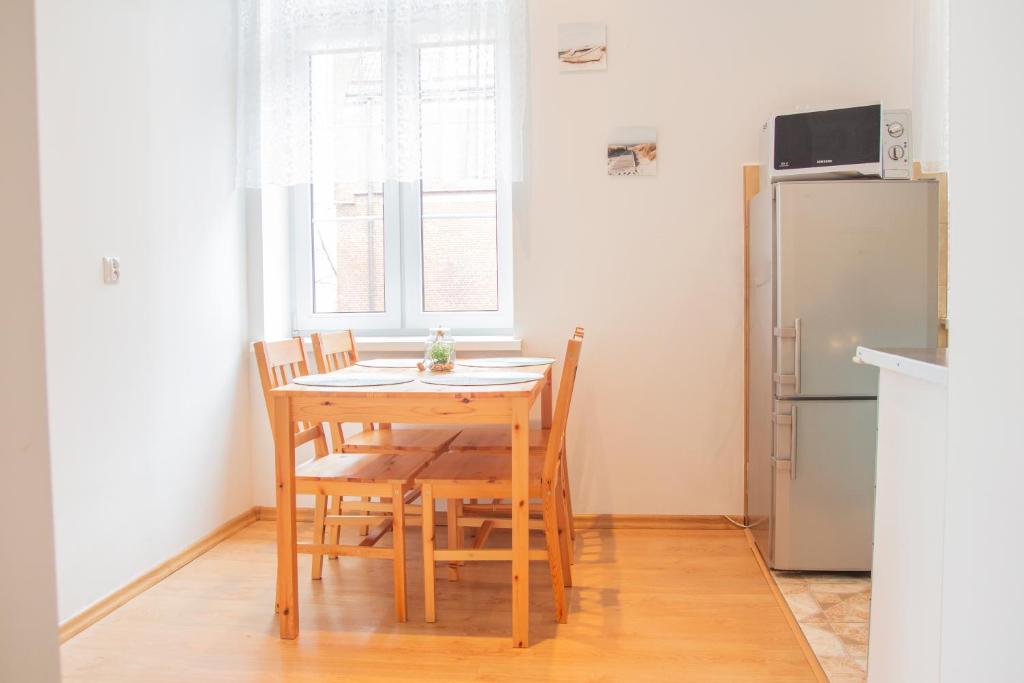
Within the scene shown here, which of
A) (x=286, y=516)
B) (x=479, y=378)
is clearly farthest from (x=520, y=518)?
(x=286, y=516)

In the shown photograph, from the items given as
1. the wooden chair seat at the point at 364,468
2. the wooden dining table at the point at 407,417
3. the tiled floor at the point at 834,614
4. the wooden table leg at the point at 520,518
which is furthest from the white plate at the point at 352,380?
the tiled floor at the point at 834,614

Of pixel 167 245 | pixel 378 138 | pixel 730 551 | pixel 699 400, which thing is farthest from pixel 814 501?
pixel 167 245

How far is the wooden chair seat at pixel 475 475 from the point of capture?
2.18 m

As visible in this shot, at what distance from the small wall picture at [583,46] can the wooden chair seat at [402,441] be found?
1.69m

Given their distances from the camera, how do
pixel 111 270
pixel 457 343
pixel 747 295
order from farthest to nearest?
pixel 457 343, pixel 747 295, pixel 111 270

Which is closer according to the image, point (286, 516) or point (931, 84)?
point (286, 516)

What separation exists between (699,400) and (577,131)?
130 cm

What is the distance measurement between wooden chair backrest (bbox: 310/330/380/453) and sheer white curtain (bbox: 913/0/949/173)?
2.46m

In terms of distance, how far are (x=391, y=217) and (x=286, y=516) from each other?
1693 mm

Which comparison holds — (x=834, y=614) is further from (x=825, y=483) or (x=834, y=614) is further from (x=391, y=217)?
(x=391, y=217)

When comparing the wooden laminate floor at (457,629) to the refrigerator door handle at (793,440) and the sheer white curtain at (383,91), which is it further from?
the sheer white curtain at (383,91)

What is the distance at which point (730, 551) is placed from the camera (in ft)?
9.29

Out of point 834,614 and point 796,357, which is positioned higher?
point 796,357

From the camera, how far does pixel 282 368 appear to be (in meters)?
2.49
